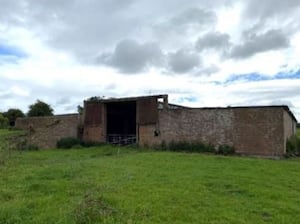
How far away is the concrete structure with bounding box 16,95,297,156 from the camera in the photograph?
22250mm

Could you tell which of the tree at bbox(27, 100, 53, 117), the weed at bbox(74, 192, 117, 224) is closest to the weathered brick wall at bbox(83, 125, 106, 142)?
the weed at bbox(74, 192, 117, 224)

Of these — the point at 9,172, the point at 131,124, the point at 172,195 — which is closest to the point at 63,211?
the point at 172,195

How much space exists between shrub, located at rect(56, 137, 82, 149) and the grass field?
15208 mm

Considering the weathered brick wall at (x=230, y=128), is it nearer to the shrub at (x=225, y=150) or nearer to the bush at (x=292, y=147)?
the shrub at (x=225, y=150)

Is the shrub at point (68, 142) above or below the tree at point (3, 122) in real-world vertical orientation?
below

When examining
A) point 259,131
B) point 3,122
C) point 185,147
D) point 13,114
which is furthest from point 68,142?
point 13,114

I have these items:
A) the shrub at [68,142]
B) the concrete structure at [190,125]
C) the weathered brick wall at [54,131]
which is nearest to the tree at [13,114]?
the weathered brick wall at [54,131]

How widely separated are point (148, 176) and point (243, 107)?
490 inches

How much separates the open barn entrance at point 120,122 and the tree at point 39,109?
23222 mm

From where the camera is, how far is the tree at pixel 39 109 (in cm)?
5369

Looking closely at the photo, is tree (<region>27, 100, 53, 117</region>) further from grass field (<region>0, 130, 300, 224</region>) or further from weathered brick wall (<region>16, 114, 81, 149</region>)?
grass field (<region>0, 130, 300, 224</region>)

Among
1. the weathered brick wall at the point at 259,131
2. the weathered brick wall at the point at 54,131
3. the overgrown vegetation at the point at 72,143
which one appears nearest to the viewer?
the weathered brick wall at the point at 259,131

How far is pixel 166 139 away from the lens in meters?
26.3

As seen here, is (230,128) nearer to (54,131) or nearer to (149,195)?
(149,195)
